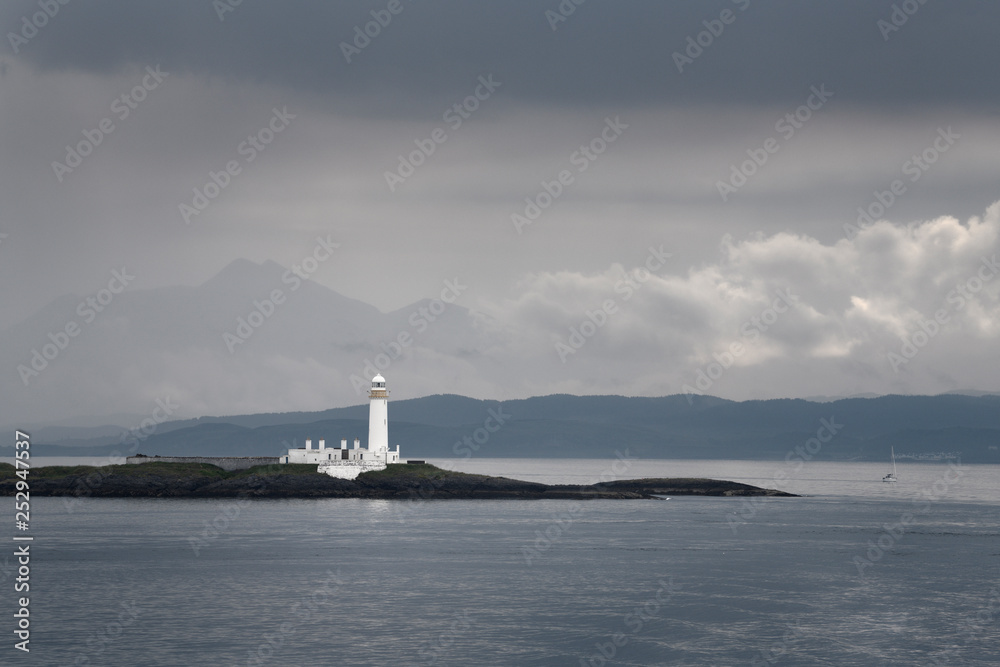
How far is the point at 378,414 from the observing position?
391 feet

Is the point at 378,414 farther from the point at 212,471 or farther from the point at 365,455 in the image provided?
the point at 212,471

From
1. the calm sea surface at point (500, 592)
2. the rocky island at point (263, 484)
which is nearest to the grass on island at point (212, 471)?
the rocky island at point (263, 484)

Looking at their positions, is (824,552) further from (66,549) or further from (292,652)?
(66,549)

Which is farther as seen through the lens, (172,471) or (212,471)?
(172,471)

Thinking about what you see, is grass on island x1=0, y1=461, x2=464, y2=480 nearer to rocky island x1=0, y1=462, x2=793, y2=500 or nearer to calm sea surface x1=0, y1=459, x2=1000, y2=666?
rocky island x1=0, y1=462, x2=793, y2=500

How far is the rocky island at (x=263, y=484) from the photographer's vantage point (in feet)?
385

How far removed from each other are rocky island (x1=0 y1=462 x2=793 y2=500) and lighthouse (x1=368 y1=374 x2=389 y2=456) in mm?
2800

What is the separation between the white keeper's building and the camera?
119 meters

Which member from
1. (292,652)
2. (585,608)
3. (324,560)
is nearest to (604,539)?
(324,560)

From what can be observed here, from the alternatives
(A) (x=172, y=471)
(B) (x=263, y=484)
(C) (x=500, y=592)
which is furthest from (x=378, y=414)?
(C) (x=500, y=592)

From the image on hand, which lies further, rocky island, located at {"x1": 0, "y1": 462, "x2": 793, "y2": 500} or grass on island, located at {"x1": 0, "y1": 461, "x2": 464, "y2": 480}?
grass on island, located at {"x1": 0, "y1": 461, "x2": 464, "y2": 480}

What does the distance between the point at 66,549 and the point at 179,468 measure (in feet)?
175

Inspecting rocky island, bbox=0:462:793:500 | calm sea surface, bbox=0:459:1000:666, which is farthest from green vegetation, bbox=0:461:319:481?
calm sea surface, bbox=0:459:1000:666

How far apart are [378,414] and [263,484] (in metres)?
15.0
